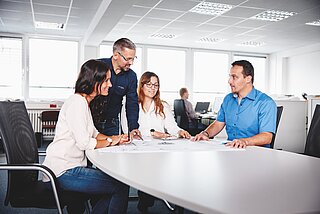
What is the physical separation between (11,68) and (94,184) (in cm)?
724

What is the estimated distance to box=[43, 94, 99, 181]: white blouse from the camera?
1573mm

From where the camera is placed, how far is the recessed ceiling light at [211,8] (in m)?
5.52

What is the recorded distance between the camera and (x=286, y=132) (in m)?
5.67

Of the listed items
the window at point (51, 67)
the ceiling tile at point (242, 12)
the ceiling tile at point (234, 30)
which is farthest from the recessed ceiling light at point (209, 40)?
the window at point (51, 67)

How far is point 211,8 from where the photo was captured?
5742mm

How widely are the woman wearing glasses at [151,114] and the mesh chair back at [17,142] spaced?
1076 mm

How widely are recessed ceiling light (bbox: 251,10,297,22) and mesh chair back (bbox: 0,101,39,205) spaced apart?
17.0 feet

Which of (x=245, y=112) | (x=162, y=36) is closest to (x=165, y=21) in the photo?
(x=162, y=36)

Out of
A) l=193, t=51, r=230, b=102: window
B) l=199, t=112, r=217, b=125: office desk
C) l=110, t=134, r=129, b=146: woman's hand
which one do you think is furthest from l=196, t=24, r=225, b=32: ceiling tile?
l=110, t=134, r=129, b=146: woman's hand

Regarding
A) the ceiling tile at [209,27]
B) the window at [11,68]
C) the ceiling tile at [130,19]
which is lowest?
the window at [11,68]

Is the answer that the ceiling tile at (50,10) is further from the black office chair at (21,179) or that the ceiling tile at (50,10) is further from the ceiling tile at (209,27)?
the black office chair at (21,179)

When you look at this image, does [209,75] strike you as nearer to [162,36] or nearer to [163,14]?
[162,36]

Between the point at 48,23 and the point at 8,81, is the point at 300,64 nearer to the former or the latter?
the point at 48,23

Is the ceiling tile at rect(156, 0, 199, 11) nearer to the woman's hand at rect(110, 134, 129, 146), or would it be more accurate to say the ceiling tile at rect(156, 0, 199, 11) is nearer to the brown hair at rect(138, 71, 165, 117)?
the brown hair at rect(138, 71, 165, 117)
